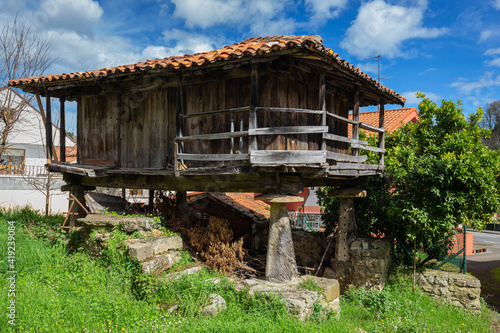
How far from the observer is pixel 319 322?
5.34 m

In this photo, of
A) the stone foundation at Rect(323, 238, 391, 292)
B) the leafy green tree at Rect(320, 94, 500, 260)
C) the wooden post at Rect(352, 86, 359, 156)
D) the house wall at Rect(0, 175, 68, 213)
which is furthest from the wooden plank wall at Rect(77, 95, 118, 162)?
the house wall at Rect(0, 175, 68, 213)

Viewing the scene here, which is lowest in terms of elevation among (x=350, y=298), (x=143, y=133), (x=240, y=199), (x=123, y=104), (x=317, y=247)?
(x=350, y=298)

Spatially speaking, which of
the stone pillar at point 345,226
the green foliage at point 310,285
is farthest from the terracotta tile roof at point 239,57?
the green foliage at point 310,285

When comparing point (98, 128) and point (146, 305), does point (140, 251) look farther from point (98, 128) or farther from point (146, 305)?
point (98, 128)

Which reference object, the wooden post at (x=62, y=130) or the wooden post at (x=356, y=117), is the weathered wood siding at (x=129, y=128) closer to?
the wooden post at (x=62, y=130)

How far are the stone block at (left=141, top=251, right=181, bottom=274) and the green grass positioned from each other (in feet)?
0.52

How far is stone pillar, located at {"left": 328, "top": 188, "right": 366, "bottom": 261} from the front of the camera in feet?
26.1

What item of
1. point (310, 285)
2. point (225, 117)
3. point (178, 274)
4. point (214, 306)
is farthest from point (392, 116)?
point (214, 306)

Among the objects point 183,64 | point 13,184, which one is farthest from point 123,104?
point 13,184

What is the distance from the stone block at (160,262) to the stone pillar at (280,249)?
5.54 ft

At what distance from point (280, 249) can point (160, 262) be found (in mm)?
2059

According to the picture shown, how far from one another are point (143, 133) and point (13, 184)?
11038 mm

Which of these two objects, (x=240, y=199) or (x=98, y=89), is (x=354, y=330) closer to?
(x=98, y=89)

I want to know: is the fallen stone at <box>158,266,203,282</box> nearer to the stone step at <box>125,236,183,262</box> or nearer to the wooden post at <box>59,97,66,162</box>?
the stone step at <box>125,236,183,262</box>
